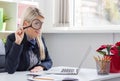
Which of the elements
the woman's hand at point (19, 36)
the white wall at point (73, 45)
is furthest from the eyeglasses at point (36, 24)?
the white wall at point (73, 45)

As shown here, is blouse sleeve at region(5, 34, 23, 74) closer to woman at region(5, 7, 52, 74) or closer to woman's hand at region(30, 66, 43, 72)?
woman at region(5, 7, 52, 74)

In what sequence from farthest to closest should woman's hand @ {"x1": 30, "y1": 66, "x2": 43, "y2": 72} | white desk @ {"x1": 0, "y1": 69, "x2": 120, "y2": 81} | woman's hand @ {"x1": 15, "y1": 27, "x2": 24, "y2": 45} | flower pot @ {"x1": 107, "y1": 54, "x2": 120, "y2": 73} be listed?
flower pot @ {"x1": 107, "y1": 54, "x2": 120, "y2": 73} → woman's hand @ {"x1": 30, "y1": 66, "x2": 43, "y2": 72} → woman's hand @ {"x1": 15, "y1": 27, "x2": 24, "y2": 45} → white desk @ {"x1": 0, "y1": 69, "x2": 120, "y2": 81}

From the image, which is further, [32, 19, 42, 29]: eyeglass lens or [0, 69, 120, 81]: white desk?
[32, 19, 42, 29]: eyeglass lens

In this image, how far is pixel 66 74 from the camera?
2.12 m

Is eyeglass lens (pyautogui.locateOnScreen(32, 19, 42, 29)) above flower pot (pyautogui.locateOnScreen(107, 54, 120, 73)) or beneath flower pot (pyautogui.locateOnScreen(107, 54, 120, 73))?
above

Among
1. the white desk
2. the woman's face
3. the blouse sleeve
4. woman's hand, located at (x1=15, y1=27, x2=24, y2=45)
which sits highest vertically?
the woman's face

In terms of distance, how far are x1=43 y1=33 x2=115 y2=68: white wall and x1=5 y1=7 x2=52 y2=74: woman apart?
1.20 metres

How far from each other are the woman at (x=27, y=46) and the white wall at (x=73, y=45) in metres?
1.20

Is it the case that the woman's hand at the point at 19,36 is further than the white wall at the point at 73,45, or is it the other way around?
the white wall at the point at 73,45

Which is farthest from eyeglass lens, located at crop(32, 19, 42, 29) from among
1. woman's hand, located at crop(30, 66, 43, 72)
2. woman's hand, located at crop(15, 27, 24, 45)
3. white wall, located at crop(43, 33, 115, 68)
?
white wall, located at crop(43, 33, 115, 68)

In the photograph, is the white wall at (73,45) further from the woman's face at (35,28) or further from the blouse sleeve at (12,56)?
the blouse sleeve at (12,56)

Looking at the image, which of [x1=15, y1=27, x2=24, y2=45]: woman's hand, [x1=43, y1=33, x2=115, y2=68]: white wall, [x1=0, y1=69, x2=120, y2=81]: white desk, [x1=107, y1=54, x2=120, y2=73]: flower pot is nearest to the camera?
[x1=0, y1=69, x2=120, y2=81]: white desk

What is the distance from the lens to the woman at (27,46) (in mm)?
2164

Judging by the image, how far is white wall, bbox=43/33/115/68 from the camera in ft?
11.6
